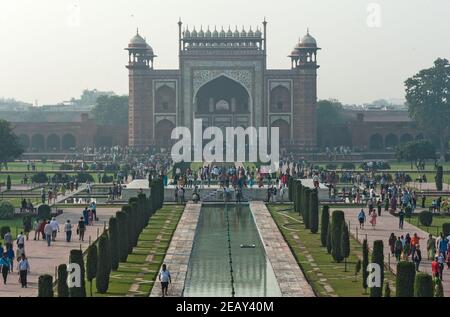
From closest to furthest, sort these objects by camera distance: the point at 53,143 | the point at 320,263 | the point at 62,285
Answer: the point at 62,285 < the point at 320,263 < the point at 53,143

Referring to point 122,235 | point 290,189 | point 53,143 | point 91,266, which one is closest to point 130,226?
point 122,235

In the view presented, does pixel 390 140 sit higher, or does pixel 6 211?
pixel 390 140

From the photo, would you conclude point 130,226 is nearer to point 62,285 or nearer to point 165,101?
point 62,285

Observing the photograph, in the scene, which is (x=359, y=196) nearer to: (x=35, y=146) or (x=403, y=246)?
(x=403, y=246)

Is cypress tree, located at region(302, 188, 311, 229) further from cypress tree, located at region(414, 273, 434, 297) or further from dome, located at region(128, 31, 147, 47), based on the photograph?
dome, located at region(128, 31, 147, 47)

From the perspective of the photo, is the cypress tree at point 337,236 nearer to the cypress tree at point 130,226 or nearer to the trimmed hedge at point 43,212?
the cypress tree at point 130,226

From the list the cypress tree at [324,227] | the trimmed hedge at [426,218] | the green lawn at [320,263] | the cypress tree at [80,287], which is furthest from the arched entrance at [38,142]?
the cypress tree at [80,287]
